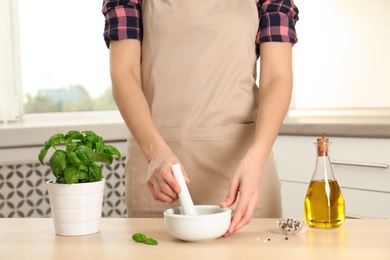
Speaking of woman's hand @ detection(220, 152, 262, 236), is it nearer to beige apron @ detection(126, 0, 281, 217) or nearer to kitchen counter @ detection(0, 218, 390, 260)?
kitchen counter @ detection(0, 218, 390, 260)

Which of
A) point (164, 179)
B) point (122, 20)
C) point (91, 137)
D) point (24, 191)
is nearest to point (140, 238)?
point (164, 179)

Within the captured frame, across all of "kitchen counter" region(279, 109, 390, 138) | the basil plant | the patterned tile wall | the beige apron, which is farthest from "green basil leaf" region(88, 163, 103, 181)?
the patterned tile wall

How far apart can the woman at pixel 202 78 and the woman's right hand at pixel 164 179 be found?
28 cm

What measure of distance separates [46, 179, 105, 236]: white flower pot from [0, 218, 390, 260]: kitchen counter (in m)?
0.02

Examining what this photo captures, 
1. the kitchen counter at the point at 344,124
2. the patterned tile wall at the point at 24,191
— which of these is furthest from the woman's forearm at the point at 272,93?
the patterned tile wall at the point at 24,191

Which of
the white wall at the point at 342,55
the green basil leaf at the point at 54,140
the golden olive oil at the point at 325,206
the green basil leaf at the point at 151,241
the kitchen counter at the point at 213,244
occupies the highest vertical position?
the white wall at the point at 342,55

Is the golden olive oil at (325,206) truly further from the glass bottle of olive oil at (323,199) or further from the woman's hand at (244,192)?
the woman's hand at (244,192)

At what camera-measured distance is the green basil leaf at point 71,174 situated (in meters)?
1.27

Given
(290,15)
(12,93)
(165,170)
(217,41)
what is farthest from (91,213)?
(12,93)

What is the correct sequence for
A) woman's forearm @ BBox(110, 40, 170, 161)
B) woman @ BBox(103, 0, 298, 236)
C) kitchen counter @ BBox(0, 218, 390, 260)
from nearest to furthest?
kitchen counter @ BBox(0, 218, 390, 260)
woman's forearm @ BBox(110, 40, 170, 161)
woman @ BBox(103, 0, 298, 236)

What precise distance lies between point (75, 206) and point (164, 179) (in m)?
0.18

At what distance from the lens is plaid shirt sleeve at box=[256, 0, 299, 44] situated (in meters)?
1.66

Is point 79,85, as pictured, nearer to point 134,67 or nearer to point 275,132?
point 134,67

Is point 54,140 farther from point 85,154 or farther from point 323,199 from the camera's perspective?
point 323,199
